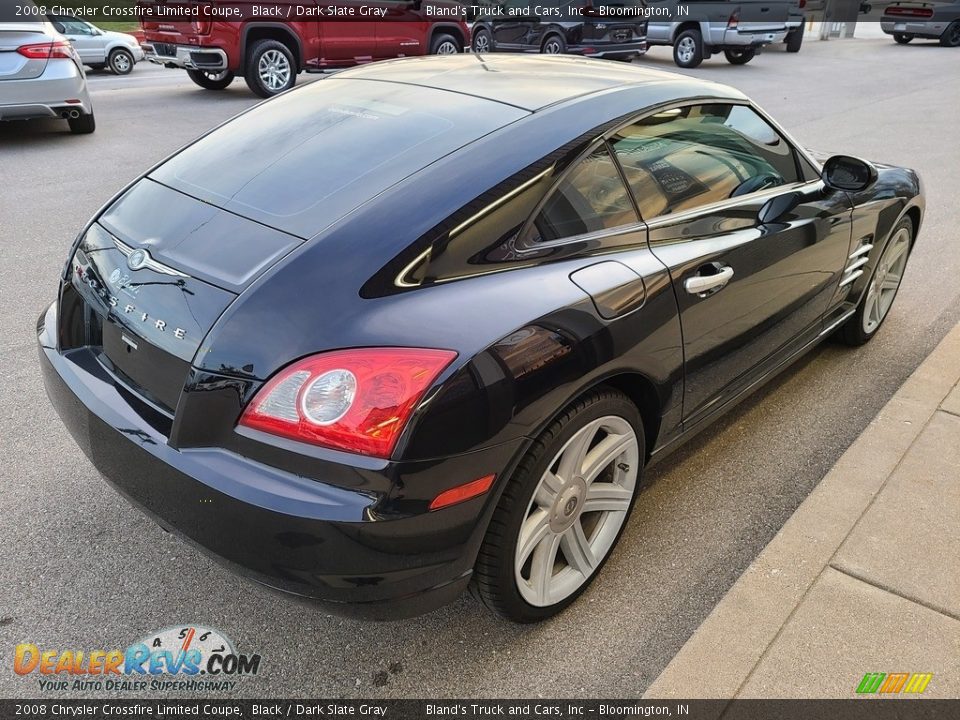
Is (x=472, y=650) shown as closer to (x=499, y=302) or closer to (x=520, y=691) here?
(x=520, y=691)

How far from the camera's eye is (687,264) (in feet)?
8.70

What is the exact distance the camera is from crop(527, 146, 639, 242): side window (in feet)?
7.77

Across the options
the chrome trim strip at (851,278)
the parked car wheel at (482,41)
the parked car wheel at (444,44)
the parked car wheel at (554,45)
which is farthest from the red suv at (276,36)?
the chrome trim strip at (851,278)

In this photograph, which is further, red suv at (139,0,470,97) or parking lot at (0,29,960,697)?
red suv at (139,0,470,97)

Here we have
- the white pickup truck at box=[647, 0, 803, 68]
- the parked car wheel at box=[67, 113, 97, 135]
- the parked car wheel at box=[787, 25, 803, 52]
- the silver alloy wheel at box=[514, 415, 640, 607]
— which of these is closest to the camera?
the silver alloy wheel at box=[514, 415, 640, 607]

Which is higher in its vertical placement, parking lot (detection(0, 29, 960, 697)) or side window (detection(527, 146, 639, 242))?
side window (detection(527, 146, 639, 242))

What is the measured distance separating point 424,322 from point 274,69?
11103 millimetres

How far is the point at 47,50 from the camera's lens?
835 cm

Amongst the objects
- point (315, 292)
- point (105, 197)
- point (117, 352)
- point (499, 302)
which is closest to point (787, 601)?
point (499, 302)

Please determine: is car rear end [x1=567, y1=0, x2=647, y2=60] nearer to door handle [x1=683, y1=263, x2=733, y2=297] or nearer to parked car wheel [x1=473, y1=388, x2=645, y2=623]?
door handle [x1=683, y1=263, x2=733, y2=297]

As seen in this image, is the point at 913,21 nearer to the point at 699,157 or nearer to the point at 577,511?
the point at 699,157

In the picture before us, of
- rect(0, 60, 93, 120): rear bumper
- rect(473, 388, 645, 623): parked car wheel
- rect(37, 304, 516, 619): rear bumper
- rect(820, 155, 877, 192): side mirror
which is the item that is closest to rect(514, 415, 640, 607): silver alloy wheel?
rect(473, 388, 645, 623): parked car wheel

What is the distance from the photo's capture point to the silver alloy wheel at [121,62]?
54.9 feet

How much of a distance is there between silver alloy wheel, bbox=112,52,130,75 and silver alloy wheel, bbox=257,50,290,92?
6.87m
